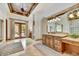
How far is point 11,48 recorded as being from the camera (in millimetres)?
2355

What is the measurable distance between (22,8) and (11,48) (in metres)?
0.88

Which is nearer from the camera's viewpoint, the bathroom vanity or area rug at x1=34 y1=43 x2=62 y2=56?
the bathroom vanity

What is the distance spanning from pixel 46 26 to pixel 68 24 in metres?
0.46

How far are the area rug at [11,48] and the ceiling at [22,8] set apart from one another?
0.68 m

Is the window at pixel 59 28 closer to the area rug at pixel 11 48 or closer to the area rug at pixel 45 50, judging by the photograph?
the area rug at pixel 45 50

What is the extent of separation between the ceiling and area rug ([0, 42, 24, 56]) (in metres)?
0.68

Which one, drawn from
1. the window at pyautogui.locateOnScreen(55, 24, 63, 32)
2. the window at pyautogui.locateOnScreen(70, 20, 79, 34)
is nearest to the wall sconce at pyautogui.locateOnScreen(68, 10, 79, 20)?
the window at pyautogui.locateOnScreen(70, 20, 79, 34)

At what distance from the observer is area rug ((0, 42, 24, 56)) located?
7.54ft

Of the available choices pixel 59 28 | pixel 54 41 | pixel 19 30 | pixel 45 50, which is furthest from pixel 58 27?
pixel 19 30

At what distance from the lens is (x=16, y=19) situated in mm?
2396

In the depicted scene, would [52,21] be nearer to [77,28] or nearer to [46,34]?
[46,34]

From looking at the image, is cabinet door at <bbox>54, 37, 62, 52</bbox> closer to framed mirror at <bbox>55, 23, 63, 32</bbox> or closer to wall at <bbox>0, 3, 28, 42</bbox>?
framed mirror at <bbox>55, 23, 63, 32</bbox>

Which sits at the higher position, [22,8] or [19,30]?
[22,8]

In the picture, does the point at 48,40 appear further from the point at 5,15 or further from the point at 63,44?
the point at 5,15
